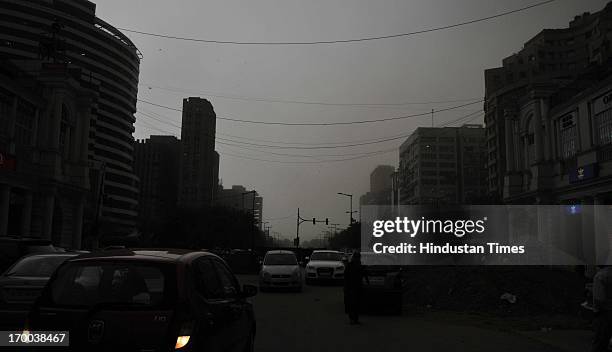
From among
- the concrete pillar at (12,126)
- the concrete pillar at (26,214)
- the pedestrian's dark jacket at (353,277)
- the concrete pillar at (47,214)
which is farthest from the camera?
the concrete pillar at (47,214)

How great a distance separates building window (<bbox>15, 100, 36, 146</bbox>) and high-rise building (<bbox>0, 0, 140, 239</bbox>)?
169ft

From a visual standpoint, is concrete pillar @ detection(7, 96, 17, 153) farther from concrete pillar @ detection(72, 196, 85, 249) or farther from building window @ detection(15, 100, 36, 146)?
concrete pillar @ detection(72, 196, 85, 249)

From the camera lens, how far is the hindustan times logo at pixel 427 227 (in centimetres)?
3123

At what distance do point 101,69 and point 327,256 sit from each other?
106 m

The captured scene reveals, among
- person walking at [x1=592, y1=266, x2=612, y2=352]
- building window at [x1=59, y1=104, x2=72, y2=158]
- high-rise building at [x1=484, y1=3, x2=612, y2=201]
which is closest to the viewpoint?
person walking at [x1=592, y1=266, x2=612, y2=352]

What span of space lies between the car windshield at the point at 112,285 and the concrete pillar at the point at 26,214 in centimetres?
3758

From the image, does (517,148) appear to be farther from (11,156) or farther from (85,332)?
(85,332)

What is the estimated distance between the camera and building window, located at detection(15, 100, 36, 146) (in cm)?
3866

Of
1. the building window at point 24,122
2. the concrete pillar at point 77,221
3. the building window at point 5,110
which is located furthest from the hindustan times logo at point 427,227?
the concrete pillar at point 77,221

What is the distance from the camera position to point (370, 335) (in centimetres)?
→ 1009

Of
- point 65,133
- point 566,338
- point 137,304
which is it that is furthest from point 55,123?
point 137,304

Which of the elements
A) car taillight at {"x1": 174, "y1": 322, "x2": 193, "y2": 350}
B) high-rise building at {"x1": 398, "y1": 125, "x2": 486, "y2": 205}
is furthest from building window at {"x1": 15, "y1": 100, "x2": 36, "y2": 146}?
high-rise building at {"x1": 398, "y1": 125, "x2": 486, "y2": 205}

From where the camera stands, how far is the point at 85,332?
4.00 metres
